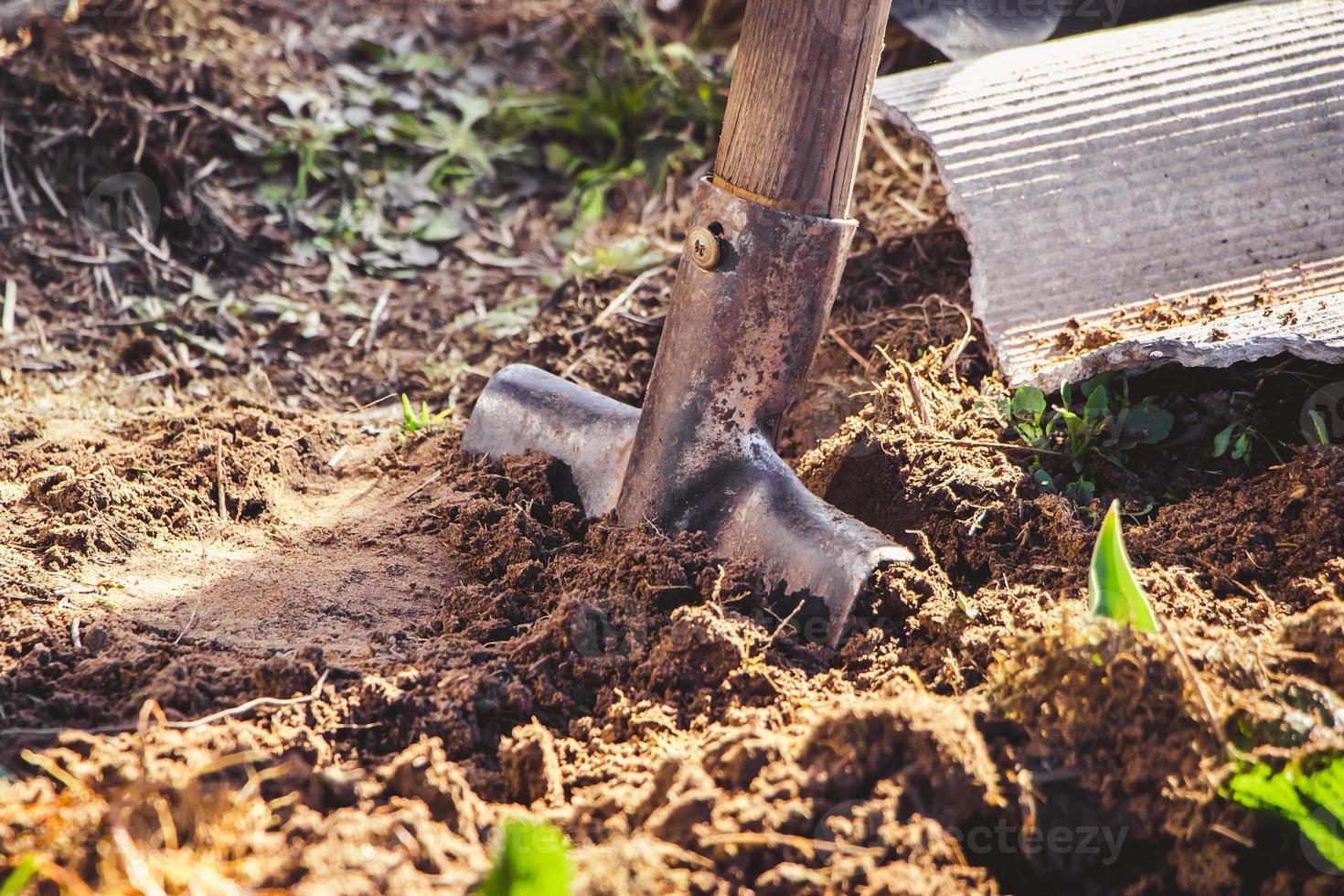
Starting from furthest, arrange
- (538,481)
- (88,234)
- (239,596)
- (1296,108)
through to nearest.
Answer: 1. (88,234)
2. (1296,108)
3. (538,481)
4. (239,596)

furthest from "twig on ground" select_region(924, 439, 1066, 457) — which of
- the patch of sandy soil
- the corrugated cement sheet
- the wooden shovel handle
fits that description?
the patch of sandy soil

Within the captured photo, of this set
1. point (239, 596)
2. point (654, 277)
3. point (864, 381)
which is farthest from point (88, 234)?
point (864, 381)

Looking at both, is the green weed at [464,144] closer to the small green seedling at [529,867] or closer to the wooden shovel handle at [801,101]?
the wooden shovel handle at [801,101]

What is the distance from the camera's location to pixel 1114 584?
1.44 meters

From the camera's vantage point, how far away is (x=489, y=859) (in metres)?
1.23

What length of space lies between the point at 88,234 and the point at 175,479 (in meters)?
1.63

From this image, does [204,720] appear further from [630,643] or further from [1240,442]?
[1240,442]

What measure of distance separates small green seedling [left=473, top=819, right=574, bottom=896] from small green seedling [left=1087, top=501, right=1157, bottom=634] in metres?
0.79

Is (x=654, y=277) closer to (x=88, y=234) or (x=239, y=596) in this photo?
(x=239, y=596)

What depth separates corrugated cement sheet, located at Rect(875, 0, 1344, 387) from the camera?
2287 millimetres

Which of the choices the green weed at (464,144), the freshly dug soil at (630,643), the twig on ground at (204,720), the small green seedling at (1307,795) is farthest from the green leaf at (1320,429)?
the green weed at (464,144)

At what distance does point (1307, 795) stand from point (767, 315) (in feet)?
3.44

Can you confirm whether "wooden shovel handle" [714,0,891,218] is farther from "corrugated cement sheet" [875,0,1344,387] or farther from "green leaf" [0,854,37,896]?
"green leaf" [0,854,37,896]

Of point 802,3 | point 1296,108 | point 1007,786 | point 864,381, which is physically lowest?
point 1007,786
